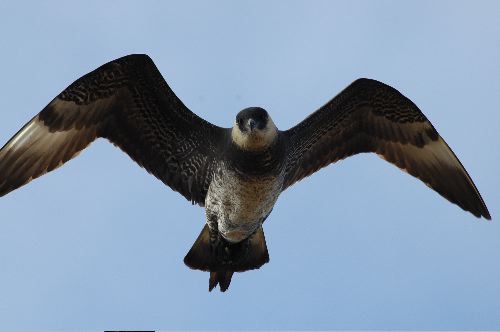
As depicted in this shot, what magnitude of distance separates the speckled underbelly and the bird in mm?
12

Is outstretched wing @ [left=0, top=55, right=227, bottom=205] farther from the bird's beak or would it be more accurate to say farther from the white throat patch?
the bird's beak

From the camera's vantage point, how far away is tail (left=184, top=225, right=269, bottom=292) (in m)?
9.11

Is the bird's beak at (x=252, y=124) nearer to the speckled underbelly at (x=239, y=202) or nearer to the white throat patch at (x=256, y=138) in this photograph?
the white throat patch at (x=256, y=138)

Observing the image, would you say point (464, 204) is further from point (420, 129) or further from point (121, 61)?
point (121, 61)

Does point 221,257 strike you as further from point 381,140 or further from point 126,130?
point 381,140

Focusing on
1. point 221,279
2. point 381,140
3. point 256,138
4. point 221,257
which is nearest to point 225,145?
point 256,138

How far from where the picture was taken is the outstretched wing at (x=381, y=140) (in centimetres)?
908

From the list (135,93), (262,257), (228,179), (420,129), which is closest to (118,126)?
(135,93)

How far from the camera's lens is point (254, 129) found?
26.9 feet

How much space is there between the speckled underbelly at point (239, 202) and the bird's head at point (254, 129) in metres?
0.31

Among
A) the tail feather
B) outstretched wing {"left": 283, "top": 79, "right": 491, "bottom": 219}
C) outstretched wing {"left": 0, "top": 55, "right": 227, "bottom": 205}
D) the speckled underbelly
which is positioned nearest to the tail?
the tail feather

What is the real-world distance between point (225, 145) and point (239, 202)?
0.53 metres

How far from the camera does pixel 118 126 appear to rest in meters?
8.75

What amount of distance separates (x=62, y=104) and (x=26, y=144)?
477 mm
